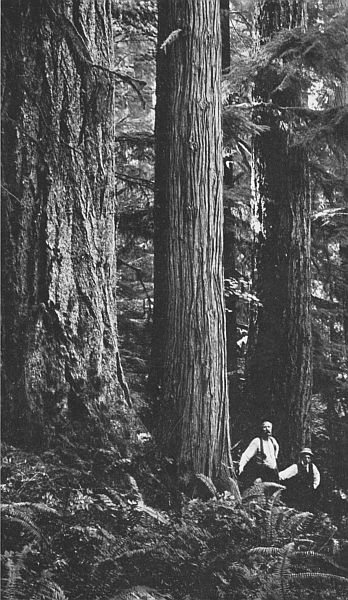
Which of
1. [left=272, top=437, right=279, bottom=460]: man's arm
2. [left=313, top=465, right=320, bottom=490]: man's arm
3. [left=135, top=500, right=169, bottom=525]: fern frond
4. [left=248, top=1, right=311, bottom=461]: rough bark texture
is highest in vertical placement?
[left=248, top=1, right=311, bottom=461]: rough bark texture

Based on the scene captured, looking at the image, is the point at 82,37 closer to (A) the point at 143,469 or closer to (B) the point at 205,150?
(B) the point at 205,150

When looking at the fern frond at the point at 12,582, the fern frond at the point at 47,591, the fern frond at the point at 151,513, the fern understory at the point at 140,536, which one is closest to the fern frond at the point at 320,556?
the fern understory at the point at 140,536

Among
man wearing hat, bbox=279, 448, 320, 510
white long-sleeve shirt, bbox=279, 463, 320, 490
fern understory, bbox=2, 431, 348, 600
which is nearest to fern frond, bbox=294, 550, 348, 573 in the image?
fern understory, bbox=2, 431, 348, 600

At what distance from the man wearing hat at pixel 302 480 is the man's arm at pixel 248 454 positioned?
0.17 metres

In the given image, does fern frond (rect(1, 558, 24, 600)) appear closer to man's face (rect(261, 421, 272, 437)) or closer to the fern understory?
the fern understory

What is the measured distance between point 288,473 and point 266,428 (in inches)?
10.4

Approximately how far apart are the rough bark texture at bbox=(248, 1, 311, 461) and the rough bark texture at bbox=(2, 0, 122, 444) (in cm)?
88

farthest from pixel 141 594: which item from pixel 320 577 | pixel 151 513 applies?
pixel 320 577

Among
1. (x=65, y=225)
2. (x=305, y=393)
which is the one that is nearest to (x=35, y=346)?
(x=65, y=225)

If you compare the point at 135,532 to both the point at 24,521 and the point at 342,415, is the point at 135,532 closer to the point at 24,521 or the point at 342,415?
the point at 24,521

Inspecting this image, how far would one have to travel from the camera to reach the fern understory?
2.73 m

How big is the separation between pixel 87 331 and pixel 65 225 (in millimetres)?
540

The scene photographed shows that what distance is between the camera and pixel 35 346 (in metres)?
3.26

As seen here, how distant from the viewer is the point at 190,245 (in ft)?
12.6
